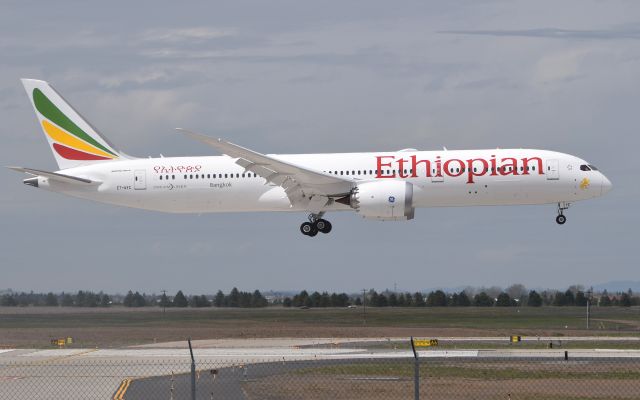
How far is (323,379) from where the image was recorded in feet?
120

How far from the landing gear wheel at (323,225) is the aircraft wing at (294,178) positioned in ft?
2.97

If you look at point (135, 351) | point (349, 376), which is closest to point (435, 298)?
point (135, 351)

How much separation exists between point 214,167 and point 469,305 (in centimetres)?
4972

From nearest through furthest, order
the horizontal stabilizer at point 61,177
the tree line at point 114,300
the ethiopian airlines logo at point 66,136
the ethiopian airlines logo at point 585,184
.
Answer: the ethiopian airlines logo at point 585,184, the horizontal stabilizer at point 61,177, the ethiopian airlines logo at point 66,136, the tree line at point 114,300

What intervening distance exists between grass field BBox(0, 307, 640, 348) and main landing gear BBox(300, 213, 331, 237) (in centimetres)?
586

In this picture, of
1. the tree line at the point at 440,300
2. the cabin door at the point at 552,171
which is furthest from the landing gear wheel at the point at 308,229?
the tree line at the point at 440,300

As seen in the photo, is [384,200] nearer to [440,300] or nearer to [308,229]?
[308,229]

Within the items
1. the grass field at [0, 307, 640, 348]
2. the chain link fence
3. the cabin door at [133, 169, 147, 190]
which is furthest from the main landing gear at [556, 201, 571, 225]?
the cabin door at [133, 169, 147, 190]

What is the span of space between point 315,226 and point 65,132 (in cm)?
1624

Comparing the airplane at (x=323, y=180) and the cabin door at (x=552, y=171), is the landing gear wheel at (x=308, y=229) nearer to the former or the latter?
the airplane at (x=323, y=180)

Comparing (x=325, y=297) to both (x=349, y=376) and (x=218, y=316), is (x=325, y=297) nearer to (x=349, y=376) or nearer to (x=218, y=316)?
(x=218, y=316)

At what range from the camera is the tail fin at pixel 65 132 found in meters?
60.8

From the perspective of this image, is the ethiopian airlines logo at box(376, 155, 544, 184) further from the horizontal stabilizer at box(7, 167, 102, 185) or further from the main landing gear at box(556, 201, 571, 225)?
the horizontal stabilizer at box(7, 167, 102, 185)

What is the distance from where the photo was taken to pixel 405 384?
116ft
